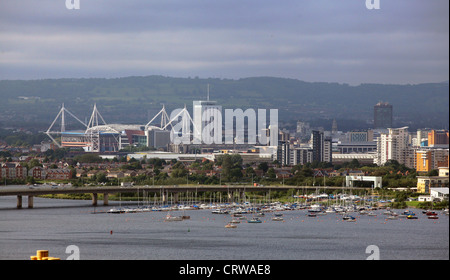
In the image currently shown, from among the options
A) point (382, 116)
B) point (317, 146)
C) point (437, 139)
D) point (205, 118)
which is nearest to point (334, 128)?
point (382, 116)

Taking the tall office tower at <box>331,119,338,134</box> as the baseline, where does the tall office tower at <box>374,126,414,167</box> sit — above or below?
below

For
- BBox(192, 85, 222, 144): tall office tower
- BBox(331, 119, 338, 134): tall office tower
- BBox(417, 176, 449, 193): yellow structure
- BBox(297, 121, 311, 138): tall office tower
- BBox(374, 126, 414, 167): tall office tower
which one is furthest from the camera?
BBox(331, 119, 338, 134): tall office tower

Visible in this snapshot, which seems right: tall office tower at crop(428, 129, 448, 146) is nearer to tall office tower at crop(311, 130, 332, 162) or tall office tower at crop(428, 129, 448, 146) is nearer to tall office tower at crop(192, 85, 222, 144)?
tall office tower at crop(311, 130, 332, 162)

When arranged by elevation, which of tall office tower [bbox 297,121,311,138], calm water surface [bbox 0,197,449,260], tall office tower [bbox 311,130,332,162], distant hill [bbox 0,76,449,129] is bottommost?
calm water surface [bbox 0,197,449,260]

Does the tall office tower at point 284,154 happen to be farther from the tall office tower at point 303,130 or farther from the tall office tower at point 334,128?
the tall office tower at point 334,128

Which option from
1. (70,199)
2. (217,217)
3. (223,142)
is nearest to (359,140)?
(223,142)

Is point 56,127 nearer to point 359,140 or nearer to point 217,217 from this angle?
→ point 359,140

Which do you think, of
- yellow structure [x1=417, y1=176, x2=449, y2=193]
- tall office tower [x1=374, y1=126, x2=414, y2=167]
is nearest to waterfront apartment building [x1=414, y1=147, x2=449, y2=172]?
tall office tower [x1=374, y1=126, x2=414, y2=167]
